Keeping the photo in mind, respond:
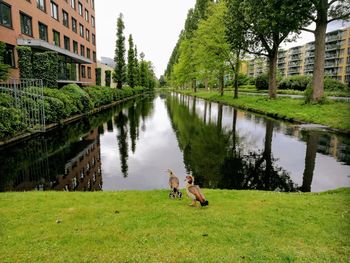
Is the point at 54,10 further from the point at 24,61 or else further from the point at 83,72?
the point at 24,61

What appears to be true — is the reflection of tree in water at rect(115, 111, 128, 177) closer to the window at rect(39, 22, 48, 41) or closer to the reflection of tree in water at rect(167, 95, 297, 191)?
the reflection of tree in water at rect(167, 95, 297, 191)

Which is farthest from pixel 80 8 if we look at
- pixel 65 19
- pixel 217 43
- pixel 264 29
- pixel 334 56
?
pixel 334 56

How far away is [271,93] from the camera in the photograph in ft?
93.7

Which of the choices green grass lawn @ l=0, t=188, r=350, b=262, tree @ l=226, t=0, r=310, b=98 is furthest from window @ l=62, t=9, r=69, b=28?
green grass lawn @ l=0, t=188, r=350, b=262

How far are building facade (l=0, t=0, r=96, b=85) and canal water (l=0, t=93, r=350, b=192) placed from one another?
11327 mm

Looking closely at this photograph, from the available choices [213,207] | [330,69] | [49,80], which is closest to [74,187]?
[213,207]

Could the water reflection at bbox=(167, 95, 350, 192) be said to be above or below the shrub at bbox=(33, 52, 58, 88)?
below

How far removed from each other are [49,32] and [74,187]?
88.1 feet

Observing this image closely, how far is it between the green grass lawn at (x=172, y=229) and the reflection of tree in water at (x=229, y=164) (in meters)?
2.11

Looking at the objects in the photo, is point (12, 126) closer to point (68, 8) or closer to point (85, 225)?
point (85, 225)

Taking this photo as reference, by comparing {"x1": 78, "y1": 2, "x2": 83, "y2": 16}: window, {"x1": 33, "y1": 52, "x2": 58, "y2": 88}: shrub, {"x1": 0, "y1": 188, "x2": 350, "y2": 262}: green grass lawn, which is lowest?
{"x1": 0, "y1": 188, "x2": 350, "y2": 262}: green grass lawn

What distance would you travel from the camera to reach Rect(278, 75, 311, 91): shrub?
57.0 m

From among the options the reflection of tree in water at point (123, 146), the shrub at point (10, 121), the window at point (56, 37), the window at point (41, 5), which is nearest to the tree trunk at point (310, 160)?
the reflection of tree in water at point (123, 146)

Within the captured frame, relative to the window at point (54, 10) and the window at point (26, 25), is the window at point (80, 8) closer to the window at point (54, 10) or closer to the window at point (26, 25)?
the window at point (54, 10)
